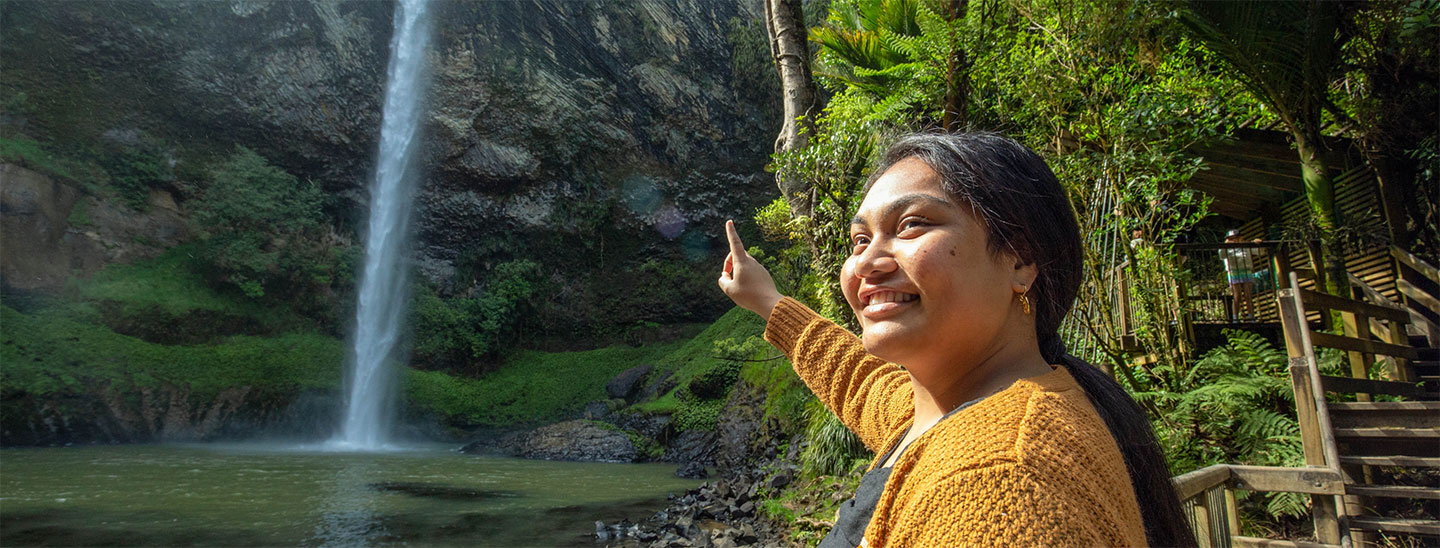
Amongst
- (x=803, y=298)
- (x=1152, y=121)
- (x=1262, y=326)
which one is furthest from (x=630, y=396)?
(x=1152, y=121)

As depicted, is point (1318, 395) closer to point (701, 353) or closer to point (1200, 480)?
point (1200, 480)

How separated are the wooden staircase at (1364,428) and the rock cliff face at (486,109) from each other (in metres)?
19.1

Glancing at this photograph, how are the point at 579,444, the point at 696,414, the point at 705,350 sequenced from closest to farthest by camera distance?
the point at 579,444 < the point at 696,414 < the point at 705,350

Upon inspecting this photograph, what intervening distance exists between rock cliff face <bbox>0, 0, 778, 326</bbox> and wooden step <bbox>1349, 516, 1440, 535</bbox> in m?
20.0

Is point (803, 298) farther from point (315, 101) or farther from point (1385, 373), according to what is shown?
point (315, 101)

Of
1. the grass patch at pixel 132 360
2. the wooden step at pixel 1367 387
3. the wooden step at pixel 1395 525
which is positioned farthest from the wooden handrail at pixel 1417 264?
the grass patch at pixel 132 360

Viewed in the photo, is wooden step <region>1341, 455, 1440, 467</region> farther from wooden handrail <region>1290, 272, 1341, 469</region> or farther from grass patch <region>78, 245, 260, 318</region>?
grass patch <region>78, 245, 260, 318</region>

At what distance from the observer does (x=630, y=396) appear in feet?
60.8

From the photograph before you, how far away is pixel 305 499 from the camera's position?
8484mm

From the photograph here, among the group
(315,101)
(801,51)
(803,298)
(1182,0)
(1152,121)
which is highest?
(315,101)

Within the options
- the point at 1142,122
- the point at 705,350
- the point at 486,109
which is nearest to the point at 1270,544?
the point at 1142,122

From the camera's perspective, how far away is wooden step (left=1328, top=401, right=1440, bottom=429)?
4.26m

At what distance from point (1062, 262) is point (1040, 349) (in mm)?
136

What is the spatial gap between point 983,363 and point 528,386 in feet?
69.6
